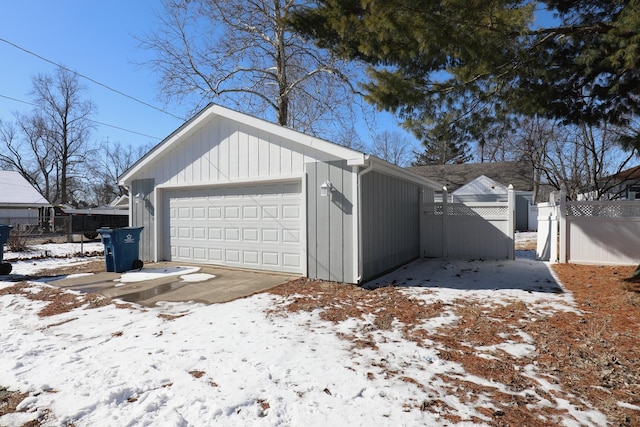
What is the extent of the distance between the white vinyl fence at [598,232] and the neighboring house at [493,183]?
31.8ft

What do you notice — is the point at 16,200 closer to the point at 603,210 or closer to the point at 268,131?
the point at 268,131

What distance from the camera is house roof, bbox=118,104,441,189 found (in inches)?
236

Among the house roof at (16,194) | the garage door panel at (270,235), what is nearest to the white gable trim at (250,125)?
the garage door panel at (270,235)

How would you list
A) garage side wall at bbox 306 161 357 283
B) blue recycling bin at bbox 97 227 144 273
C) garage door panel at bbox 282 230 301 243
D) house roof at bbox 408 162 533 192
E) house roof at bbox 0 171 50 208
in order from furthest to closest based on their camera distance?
house roof at bbox 0 171 50 208 < house roof at bbox 408 162 533 192 < blue recycling bin at bbox 97 227 144 273 < garage door panel at bbox 282 230 301 243 < garage side wall at bbox 306 161 357 283

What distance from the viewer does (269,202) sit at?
728 cm

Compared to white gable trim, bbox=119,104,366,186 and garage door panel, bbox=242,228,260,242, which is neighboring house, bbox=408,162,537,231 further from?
white gable trim, bbox=119,104,366,186

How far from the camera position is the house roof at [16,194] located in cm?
2277

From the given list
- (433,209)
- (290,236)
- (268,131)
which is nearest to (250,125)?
(268,131)

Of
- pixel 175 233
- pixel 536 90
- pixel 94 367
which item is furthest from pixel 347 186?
pixel 175 233

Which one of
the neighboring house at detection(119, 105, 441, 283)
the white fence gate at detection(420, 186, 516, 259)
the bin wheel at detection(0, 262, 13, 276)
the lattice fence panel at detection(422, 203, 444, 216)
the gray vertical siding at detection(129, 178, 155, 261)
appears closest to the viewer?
the neighboring house at detection(119, 105, 441, 283)

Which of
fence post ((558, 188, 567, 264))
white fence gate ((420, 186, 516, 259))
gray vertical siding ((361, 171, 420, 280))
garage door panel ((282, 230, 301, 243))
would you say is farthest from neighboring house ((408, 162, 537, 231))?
garage door panel ((282, 230, 301, 243))

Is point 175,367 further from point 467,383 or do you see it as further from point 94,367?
point 467,383

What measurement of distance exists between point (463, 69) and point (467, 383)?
4.77 metres

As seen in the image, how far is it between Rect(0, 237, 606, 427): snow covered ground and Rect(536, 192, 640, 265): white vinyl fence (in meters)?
4.04
